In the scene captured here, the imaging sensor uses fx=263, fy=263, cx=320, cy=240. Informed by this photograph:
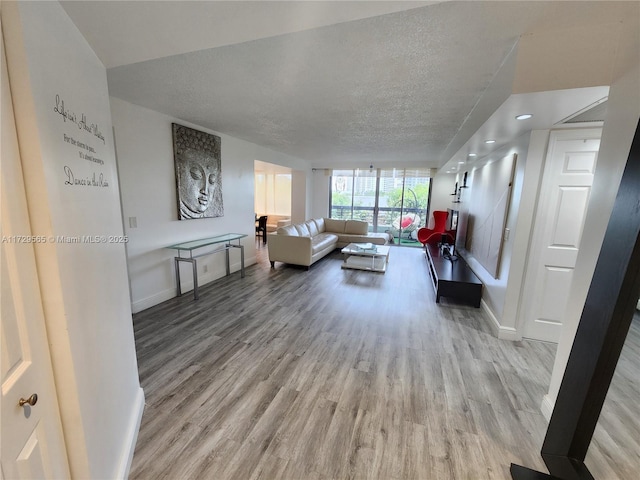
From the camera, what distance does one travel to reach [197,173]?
3787 mm

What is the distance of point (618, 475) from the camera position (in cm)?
131

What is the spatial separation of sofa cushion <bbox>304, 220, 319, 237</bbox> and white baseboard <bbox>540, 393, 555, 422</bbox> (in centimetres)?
484

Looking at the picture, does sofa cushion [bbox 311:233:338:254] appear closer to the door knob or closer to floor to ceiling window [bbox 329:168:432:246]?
floor to ceiling window [bbox 329:168:432:246]

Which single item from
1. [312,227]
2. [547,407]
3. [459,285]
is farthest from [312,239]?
[547,407]

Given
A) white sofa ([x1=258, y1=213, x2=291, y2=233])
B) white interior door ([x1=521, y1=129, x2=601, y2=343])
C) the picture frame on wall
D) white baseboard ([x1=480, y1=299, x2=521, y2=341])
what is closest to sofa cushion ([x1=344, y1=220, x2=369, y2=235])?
white sofa ([x1=258, y1=213, x2=291, y2=233])

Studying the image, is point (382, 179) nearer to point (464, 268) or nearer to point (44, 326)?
point (464, 268)

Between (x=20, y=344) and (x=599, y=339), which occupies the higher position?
(x=20, y=344)

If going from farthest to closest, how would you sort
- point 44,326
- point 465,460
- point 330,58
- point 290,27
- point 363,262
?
point 363,262 → point 330,58 → point 465,460 → point 290,27 → point 44,326

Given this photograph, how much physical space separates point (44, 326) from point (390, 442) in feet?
5.75

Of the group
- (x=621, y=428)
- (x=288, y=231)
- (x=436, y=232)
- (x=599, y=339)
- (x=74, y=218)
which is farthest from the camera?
(x=436, y=232)

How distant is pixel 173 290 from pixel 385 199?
6069 millimetres

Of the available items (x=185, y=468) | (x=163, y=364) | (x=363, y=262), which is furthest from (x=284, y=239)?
(x=185, y=468)

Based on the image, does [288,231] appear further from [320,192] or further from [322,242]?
[320,192]

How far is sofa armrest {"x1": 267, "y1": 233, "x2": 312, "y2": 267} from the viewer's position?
492cm
